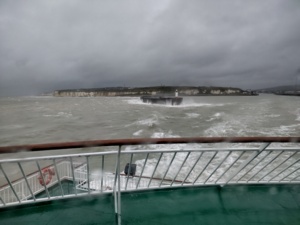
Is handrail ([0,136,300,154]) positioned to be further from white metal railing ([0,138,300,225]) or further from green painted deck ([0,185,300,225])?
green painted deck ([0,185,300,225])

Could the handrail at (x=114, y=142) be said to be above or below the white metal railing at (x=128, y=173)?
above

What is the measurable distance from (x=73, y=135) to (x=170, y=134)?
27.0ft

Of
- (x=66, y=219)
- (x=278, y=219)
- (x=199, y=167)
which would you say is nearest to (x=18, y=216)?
(x=66, y=219)

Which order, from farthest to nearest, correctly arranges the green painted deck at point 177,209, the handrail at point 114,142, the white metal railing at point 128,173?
the green painted deck at point 177,209, the white metal railing at point 128,173, the handrail at point 114,142

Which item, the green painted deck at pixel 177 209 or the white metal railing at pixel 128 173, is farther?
the green painted deck at pixel 177 209

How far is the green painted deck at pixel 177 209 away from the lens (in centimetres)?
229

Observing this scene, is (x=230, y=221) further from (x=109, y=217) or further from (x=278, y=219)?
(x=109, y=217)

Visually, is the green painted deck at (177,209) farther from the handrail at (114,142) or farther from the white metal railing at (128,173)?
the handrail at (114,142)

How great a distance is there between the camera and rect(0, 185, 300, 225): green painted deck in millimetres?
2293

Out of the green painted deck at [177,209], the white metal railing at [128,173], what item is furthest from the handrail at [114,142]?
the green painted deck at [177,209]

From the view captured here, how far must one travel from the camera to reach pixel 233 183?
292cm

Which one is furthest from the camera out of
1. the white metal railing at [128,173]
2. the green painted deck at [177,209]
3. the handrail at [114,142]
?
the green painted deck at [177,209]

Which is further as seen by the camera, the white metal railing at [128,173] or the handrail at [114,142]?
the white metal railing at [128,173]

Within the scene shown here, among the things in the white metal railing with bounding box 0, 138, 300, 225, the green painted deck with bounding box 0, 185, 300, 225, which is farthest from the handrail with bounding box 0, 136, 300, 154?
the green painted deck with bounding box 0, 185, 300, 225
